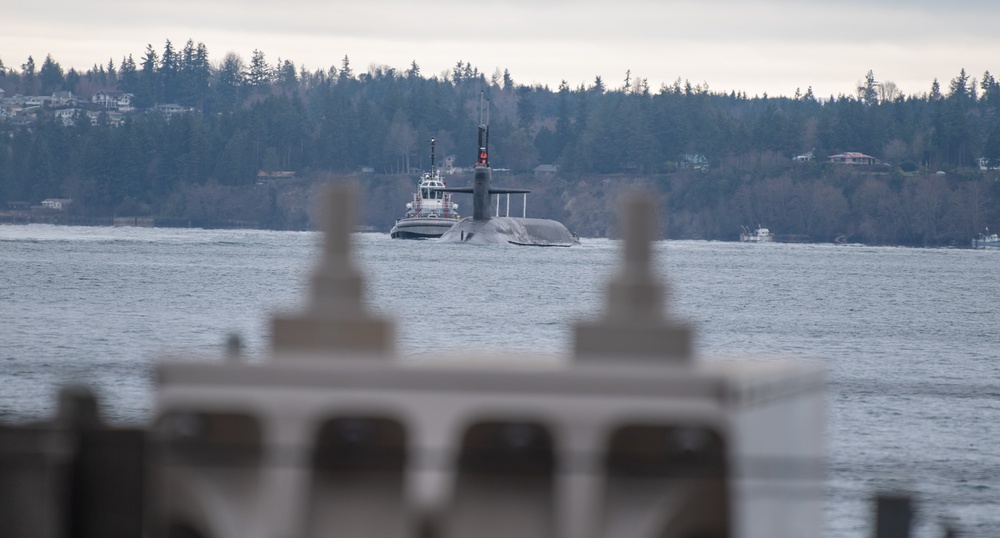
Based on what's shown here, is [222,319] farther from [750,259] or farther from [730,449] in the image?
[750,259]

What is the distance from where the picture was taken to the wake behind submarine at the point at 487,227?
484 ft

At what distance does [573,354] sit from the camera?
13.9 feet

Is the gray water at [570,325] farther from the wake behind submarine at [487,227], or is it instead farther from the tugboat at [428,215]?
the tugboat at [428,215]

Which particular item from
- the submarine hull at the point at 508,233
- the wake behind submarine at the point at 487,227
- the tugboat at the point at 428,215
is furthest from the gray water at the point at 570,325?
the tugboat at the point at 428,215

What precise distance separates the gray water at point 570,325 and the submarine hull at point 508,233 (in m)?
18.3

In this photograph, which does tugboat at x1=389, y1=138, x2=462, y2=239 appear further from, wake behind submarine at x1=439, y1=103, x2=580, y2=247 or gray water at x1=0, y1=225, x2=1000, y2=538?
gray water at x1=0, y1=225, x2=1000, y2=538

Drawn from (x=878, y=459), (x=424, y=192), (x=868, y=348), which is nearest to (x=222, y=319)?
(x=868, y=348)

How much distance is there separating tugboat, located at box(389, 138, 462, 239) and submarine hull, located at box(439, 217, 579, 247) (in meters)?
3.25

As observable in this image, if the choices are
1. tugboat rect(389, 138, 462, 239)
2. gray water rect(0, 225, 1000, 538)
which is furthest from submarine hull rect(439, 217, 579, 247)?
gray water rect(0, 225, 1000, 538)

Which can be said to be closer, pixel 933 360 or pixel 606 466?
pixel 606 466

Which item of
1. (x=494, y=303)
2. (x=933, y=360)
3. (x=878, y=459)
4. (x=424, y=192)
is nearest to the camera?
(x=878, y=459)

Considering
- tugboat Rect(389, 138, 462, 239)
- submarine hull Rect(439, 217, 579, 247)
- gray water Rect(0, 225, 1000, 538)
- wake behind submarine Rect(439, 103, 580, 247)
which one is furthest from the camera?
tugboat Rect(389, 138, 462, 239)

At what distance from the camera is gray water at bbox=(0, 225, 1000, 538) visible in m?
26.3

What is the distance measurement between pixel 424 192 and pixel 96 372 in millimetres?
150468
